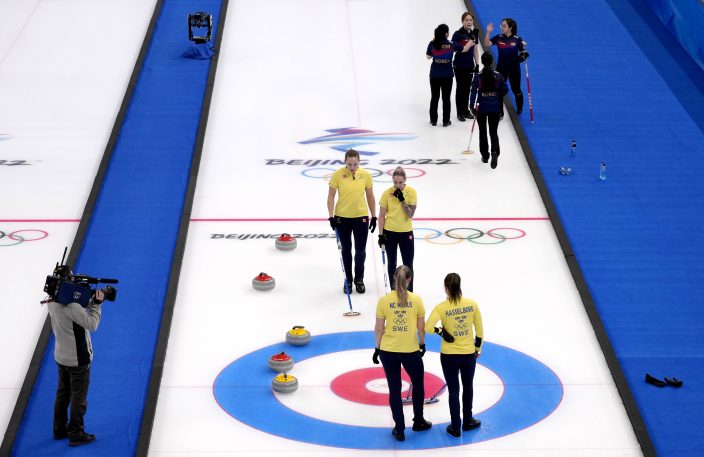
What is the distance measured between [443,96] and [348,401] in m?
6.87

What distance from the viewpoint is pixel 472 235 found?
13.1 meters

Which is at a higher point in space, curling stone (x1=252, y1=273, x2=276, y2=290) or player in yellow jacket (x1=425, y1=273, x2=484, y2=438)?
player in yellow jacket (x1=425, y1=273, x2=484, y2=438)

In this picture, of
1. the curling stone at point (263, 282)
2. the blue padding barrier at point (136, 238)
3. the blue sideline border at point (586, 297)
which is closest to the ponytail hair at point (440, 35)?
the blue sideline border at point (586, 297)

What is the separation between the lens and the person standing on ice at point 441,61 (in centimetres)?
1536

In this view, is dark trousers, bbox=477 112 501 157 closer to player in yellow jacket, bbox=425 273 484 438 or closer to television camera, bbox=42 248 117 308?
player in yellow jacket, bbox=425 273 484 438

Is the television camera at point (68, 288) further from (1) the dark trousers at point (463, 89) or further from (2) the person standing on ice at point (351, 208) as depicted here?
(1) the dark trousers at point (463, 89)

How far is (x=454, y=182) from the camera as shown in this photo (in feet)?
47.3

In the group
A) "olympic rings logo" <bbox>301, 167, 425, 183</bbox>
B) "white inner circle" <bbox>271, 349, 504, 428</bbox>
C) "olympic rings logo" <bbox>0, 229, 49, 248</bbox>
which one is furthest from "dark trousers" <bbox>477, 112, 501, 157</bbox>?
"olympic rings logo" <bbox>0, 229, 49, 248</bbox>

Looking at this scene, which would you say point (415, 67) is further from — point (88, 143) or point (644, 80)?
point (88, 143)

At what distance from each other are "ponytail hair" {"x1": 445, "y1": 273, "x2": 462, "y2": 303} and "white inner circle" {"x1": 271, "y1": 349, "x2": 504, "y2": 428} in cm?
124

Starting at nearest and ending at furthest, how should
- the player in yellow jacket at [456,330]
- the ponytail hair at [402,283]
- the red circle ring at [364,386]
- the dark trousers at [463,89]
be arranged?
the ponytail hair at [402,283]
the player in yellow jacket at [456,330]
the red circle ring at [364,386]
the dark trousers at [463,89]

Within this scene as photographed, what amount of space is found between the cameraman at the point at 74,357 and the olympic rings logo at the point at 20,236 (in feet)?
12.6

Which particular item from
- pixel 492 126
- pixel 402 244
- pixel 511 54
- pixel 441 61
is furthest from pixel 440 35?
pixel 402 244

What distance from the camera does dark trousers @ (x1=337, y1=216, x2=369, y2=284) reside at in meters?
11.7
